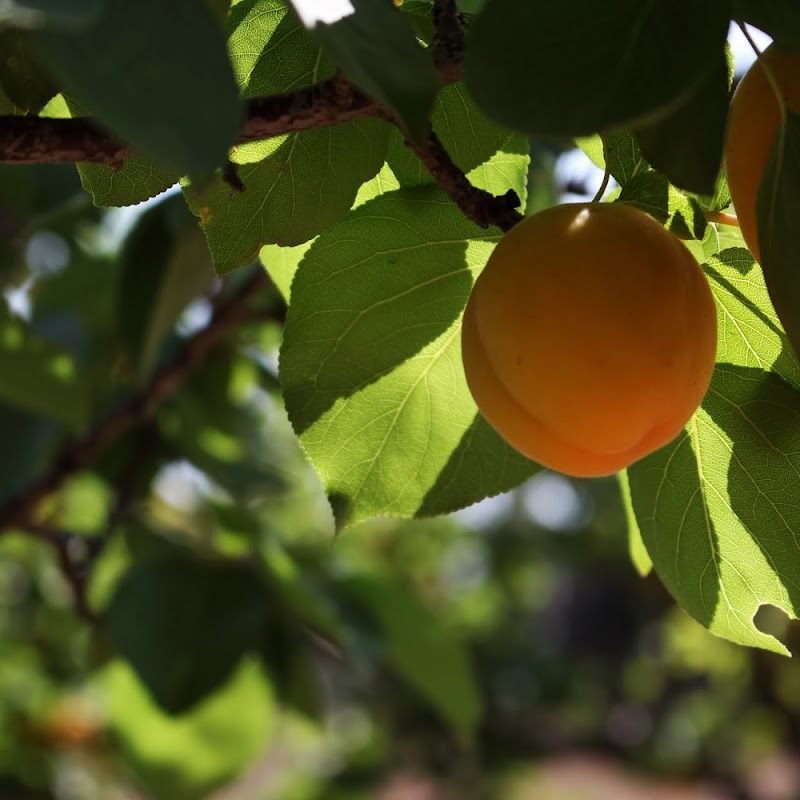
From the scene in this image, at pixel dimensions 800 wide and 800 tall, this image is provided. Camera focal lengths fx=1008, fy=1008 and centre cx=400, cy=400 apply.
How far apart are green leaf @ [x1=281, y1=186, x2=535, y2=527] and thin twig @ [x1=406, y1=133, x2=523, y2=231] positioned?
68mm

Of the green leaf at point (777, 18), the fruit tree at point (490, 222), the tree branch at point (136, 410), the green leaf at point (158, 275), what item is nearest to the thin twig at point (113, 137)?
the fruit tree at point (490, 222)

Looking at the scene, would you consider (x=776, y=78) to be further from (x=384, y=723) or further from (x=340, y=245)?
(x=384, y=723)

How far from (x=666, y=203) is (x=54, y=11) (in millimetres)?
295

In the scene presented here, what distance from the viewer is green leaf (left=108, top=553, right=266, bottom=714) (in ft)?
3.39

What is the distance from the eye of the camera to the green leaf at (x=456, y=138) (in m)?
0.47

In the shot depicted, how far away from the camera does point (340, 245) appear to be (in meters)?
0.48

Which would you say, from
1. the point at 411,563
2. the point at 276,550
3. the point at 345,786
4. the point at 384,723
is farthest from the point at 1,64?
the point at 384,723

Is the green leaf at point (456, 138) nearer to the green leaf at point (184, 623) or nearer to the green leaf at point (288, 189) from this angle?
the green leaf at point (288, 189)

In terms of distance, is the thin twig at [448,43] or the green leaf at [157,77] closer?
the green leaf at [157,77]

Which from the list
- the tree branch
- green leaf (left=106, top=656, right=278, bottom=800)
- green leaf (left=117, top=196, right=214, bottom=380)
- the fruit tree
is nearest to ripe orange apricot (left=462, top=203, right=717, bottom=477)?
the fruit tree

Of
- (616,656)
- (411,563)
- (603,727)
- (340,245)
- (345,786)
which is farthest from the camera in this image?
(616,656)

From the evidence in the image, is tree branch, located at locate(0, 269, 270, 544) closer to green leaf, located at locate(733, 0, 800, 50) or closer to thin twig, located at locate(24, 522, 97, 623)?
thin twig, located at locate(24, 522, 97, 623)

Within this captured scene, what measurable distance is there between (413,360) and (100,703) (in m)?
1.45

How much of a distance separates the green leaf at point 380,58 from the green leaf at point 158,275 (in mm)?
573
